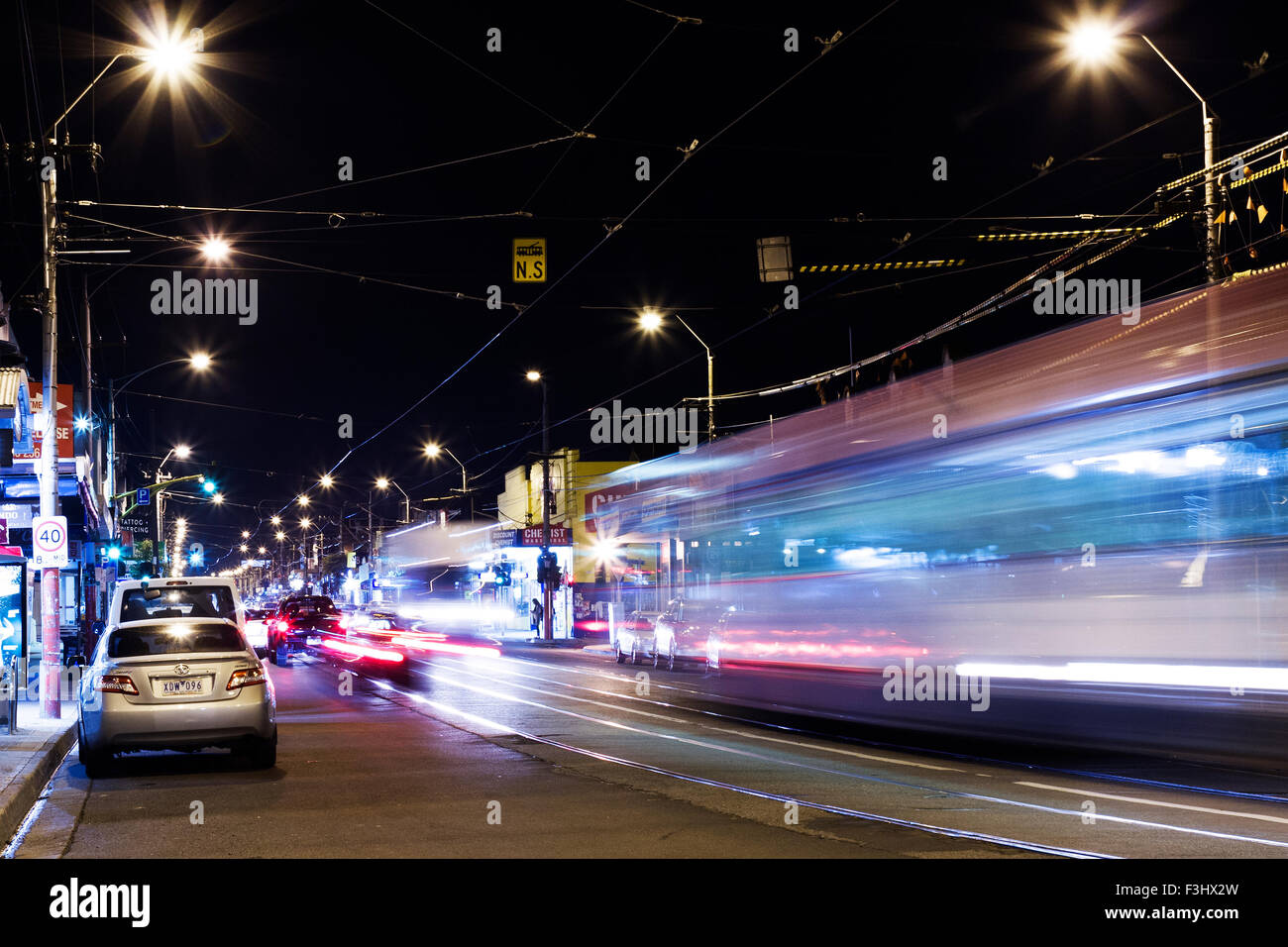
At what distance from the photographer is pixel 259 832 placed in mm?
9711

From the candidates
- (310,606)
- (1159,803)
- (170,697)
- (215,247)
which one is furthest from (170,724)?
(310,606)

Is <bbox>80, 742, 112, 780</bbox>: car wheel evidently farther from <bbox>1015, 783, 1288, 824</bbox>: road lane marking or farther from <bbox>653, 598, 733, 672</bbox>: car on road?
<bbox>1015, 783, 1288, 824</bbox>: road lane marking

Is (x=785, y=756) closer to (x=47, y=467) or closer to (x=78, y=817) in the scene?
(x=78, y=817)

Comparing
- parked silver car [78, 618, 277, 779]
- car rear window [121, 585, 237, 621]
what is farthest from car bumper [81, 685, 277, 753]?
car rear window [121, 585, 237, 621]

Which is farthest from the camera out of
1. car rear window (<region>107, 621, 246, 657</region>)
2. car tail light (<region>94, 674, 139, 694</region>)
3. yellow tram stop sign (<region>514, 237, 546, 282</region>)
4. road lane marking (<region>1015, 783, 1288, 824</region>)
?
yellow tram stop sign (<region>514, 237, 546, 282</region>)

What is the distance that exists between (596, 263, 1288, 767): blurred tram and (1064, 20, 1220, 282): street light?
561 centimetres

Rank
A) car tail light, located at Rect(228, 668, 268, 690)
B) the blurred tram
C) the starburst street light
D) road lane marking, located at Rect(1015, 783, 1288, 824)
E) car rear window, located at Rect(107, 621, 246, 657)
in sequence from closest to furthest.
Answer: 1. road lane marking, located at Rect(1015, 783, 1288, 824)
2. the blurred tram
3. car tail light, located at Rect(228, 668, 268, 690)
4. car rear window, located at Rect(107, 621, 246, 657)
5. the starburst street light

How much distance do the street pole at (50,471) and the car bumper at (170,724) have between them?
631 centimetres

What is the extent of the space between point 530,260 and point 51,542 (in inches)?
318

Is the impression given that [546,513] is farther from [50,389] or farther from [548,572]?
[50,389]

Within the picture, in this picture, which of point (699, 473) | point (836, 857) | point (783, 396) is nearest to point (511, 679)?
point (699, 473)

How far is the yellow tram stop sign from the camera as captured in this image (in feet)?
70.0

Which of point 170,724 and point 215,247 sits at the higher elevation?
point 215,247

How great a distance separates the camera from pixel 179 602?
59.1ft
